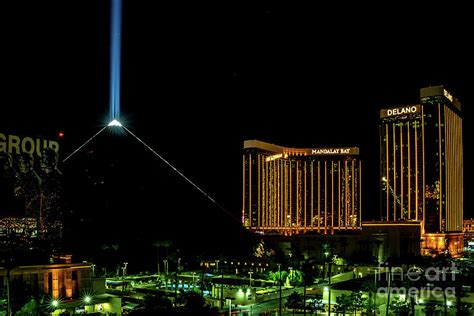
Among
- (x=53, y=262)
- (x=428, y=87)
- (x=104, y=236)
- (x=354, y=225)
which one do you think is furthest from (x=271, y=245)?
(x=53, y=262)

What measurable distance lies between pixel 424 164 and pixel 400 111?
845 cm

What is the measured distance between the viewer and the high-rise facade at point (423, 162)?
76938 mm

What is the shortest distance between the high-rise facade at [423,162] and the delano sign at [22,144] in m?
58.0

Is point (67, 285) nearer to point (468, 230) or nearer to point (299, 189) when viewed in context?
point (299, 189)

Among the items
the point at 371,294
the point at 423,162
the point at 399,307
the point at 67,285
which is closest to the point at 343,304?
the point at 371,294

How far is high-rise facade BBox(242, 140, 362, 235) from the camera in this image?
8612cm

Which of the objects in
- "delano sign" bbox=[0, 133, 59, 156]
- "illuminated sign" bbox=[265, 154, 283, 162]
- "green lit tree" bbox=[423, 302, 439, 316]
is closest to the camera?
"green lit tree" bbox=[423, 302, 439, 316]

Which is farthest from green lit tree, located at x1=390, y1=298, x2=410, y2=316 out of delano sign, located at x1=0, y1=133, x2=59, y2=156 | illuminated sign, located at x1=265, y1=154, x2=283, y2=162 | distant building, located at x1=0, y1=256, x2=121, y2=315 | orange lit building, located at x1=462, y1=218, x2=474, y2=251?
orange lit building, located at x1=462, y1=218, x2=474, y2=251

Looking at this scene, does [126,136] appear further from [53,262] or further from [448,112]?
[448,112]

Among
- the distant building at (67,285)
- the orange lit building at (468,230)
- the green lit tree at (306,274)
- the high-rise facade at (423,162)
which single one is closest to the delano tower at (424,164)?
the high-rise facade at (423,162)

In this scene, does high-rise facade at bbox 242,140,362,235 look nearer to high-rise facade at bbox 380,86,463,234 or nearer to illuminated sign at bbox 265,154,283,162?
illuminated sign at bbox 265,154,283,162

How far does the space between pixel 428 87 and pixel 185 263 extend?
43472 millimetres

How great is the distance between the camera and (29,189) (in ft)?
96.6

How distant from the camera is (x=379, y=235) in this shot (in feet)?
189
